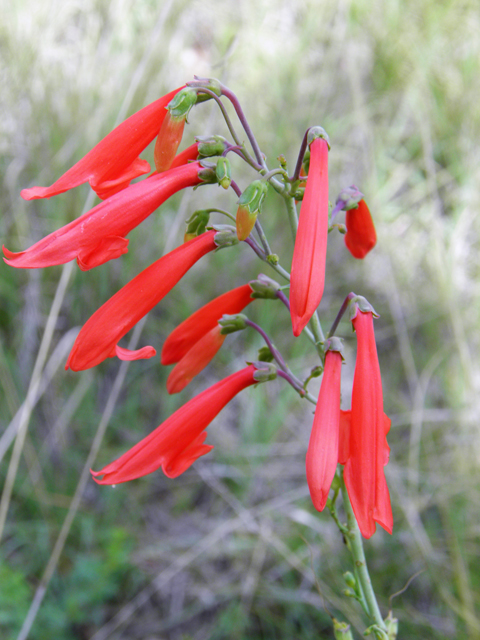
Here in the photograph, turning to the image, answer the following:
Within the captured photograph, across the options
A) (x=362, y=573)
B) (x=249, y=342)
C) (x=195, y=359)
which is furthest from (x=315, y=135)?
(x=249, y=342)

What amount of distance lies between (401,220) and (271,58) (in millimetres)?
1439

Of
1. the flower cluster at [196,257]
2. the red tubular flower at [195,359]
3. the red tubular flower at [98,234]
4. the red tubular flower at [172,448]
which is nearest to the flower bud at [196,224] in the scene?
the flower cluster at [196,257]

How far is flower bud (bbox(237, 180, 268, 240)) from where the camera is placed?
2.62 feet

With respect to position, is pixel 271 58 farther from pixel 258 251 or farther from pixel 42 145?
pixel 258 251

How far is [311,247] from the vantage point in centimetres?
75

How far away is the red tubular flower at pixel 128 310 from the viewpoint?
0.85 meters

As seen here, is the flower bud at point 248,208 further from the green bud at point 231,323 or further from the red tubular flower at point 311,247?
A: the green bud at point 231,323

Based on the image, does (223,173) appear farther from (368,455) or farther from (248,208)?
(368,455)


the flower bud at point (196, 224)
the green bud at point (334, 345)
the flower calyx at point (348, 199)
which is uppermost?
the flower calyx at point (348, 199)

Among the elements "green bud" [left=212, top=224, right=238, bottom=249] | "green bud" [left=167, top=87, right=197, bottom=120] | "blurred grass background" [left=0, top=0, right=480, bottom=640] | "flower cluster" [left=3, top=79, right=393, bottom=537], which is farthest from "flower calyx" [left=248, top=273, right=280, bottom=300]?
"blurred grass background" [left=0, top=0, right=480, bottom=640]

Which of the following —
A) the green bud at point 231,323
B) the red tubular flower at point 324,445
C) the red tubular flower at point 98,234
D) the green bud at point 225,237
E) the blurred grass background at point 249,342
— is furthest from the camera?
the blurred grass background at point 249,342

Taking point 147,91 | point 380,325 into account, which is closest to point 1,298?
point 147,91

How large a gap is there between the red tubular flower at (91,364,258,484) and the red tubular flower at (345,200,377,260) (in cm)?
47

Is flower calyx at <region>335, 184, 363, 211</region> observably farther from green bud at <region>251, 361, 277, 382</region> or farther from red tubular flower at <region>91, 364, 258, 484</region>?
red tubular flower at <region>91, 364, 258, 484</region>
